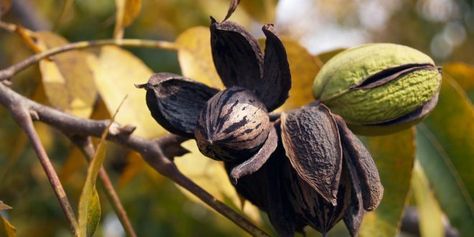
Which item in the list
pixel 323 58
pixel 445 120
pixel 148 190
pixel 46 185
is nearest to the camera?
pixel 323 58

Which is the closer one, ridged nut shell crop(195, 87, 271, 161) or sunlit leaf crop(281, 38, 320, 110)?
ridged nut shell crop(195, 87, 271, 161)

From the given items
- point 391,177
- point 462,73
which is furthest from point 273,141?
point 462,73

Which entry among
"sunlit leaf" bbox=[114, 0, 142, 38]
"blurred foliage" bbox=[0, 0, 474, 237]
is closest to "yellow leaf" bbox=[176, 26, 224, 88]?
"blurred foliage" bbox=[0, 0, 474, 237]

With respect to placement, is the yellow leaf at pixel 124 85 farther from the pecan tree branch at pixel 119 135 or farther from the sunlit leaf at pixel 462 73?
the sunlit leaf at pixel 462 73

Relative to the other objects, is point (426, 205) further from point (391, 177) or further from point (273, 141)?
point (273, 141)

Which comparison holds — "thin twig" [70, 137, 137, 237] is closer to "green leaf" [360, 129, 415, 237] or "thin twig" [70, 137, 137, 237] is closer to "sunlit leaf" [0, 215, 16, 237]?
"sunlit leaf" [0, 215, 16, 237]

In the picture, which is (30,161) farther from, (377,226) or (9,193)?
(377,226)

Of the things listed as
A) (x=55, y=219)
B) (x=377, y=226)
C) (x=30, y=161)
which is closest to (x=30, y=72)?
(x=30, y=161)
